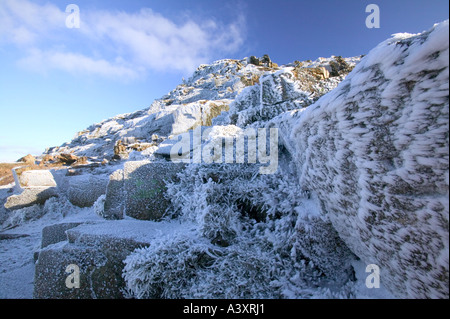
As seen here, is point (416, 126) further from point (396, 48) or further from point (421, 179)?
point (396, 48)

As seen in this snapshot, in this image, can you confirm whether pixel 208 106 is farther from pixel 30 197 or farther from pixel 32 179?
pixel 30 197

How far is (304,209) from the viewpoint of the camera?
2312 mm

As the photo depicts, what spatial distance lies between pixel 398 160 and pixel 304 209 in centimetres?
118

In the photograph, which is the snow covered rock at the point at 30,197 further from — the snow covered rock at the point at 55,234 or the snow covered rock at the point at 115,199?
the snow covered rock at the point at 115,199

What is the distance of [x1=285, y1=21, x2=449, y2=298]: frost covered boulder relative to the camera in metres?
1.09

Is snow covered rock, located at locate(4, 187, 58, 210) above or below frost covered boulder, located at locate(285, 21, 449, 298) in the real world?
below

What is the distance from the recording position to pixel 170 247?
2256 millimetres

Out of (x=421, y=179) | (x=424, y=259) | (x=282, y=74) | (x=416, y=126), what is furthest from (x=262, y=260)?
(x=282, y=74)

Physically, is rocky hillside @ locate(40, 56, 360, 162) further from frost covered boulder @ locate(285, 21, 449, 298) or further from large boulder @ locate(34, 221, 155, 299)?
large boulder @ locate(34, 221, 155, 299)

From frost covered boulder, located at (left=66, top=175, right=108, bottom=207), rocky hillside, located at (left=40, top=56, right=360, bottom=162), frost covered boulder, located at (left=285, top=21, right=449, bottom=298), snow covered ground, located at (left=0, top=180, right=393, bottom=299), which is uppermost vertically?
rocky hillside, located at (left=40, top=56, right=360, bottom=162)

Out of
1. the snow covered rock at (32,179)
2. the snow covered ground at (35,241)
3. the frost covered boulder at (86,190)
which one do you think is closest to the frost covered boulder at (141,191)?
the snow covered ground at (35,241)

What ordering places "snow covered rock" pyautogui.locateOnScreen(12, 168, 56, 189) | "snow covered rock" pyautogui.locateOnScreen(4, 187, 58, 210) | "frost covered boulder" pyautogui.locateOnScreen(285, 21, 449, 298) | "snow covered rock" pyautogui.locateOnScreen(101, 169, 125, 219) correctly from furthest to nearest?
1. "snow covered rock" pyautogui.locateOnScreen(12, 168, 56, 189)
2. "snow covered rock" pyautogui.locateOnScreen(4, 187, 58, 210)
3. "snow covered rock" pyautogui.locateOnScreen(101, 169, 125, 219)
4. "frost covered boulder" pyautogui.locateOnScreen(285, 21, 449, 298)

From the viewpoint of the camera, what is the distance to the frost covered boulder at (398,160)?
42.9 inches

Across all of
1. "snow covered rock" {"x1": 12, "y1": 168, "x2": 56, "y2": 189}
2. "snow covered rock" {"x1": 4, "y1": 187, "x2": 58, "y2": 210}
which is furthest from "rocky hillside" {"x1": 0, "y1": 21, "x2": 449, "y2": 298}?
"snow covered rock" {"x1": 12, "y1": 168, "x2": 56, "y2": 189}
